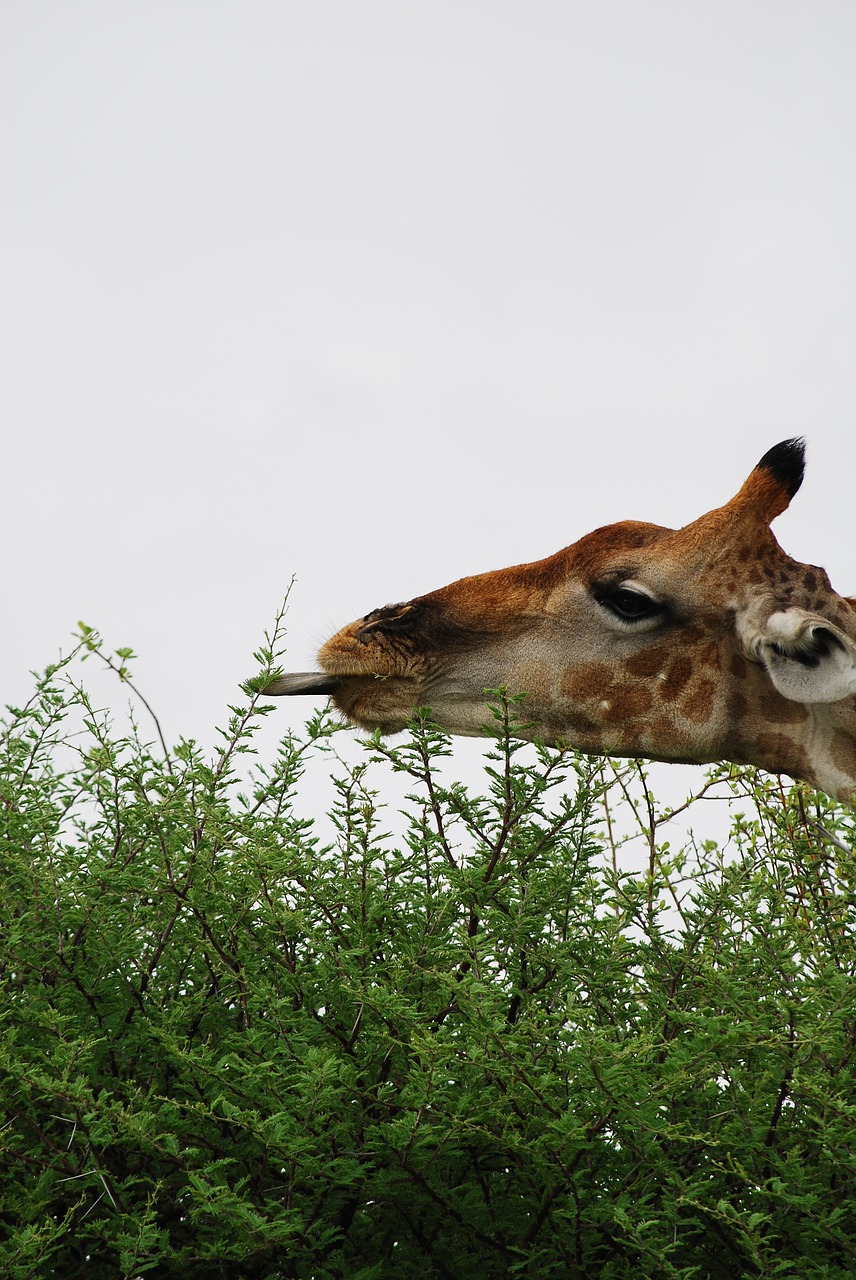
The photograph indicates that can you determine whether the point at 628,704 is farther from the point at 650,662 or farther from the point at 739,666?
the point at 739,666

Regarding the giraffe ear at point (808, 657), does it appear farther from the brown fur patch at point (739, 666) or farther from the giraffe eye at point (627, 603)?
the giraffe eye at point (627, 603)

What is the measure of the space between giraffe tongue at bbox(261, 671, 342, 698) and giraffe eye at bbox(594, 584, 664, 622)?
3.24ft

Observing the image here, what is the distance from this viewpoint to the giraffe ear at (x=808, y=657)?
12.6 feet

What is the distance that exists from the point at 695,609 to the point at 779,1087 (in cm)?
190

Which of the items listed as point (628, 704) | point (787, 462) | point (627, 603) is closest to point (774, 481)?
point (787, 462)

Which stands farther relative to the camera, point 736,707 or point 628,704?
point 628,704

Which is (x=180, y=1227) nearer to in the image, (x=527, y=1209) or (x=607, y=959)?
(x=527, y=1209)

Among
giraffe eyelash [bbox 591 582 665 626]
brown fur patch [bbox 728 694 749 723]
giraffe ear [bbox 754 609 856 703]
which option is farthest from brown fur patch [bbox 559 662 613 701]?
giraffe ear [bbox 754 609 856 703]

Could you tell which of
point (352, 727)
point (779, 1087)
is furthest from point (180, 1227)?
point (352, 727)

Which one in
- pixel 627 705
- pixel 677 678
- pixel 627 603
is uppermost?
pixel 627 603

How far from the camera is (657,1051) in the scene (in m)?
2.73

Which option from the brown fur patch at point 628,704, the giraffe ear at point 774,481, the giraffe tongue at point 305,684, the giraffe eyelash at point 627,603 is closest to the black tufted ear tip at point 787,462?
the giraffe ear at point 774,481

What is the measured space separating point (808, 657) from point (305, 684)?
1688 mm

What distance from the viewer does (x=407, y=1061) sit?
2.64m
